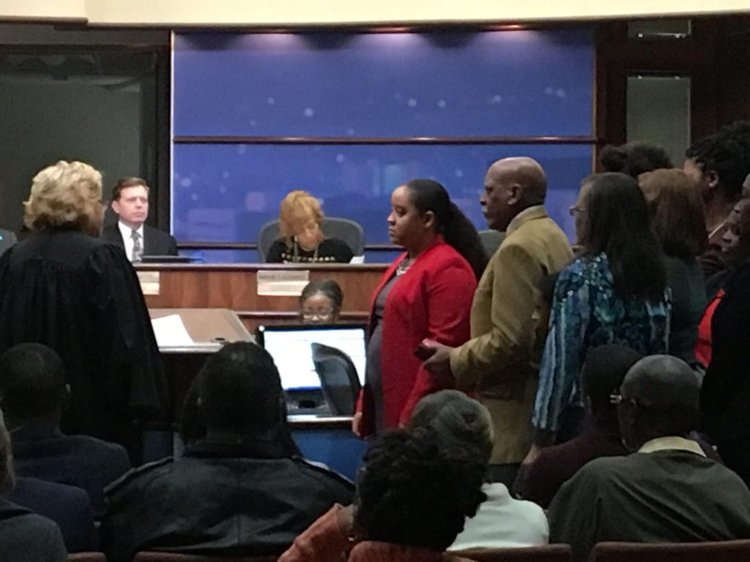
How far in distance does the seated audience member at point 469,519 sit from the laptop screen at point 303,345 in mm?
1701

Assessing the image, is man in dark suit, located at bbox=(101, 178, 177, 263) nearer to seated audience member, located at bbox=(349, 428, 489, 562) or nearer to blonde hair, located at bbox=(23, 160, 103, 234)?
blonde hair, located at bbox=(23, 160, 103, 234)

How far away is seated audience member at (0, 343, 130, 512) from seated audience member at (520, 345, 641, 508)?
2.92 feet

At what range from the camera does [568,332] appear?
3451 mm

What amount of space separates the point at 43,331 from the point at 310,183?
5433 millimetres

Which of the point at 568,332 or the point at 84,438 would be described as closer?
the point at 84,438

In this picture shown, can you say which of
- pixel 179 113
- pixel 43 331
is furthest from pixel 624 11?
pixel 43 331

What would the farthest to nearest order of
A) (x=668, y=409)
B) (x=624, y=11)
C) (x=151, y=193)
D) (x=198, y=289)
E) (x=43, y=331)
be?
(x=151, y=193)
(x=624, y=11)
(x=198, y=289)
(x=43, y=331)
(x=668, y=409)

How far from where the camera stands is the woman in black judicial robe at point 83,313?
12.2 feet

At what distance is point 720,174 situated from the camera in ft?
13.7

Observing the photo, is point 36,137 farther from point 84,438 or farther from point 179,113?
point 84,438

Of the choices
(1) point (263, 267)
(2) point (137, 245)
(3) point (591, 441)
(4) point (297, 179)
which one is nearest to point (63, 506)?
(3) point (591, 441)

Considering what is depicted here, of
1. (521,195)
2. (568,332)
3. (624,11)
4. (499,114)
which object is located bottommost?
(568,332)

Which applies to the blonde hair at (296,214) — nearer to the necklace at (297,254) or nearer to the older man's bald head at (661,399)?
the necklace at (297,254)

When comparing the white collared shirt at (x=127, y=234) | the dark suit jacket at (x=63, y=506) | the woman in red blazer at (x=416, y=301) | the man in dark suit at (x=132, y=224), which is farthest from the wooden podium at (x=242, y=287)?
the dark suit jacket at (x=63, y=506)
